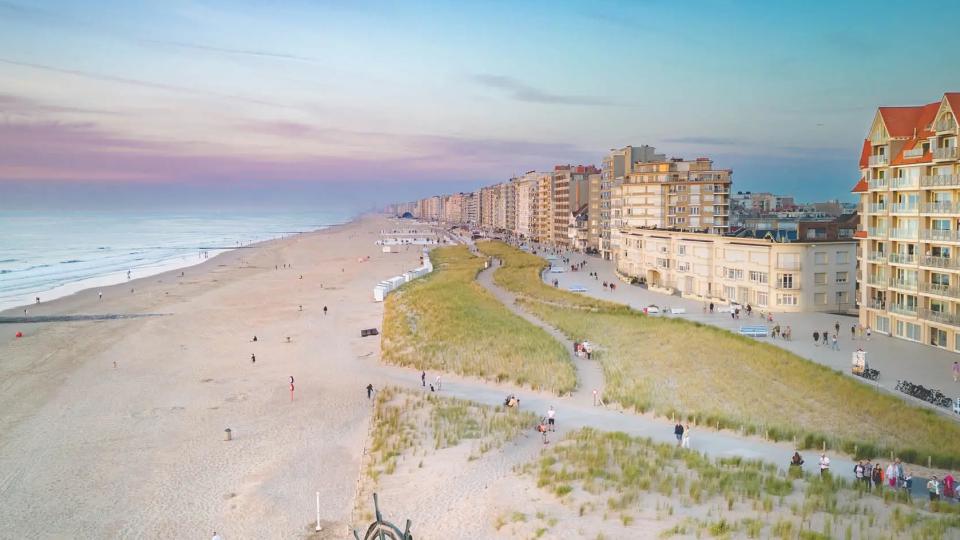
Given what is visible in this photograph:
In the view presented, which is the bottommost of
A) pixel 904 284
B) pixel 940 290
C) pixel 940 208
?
pixel 940 290

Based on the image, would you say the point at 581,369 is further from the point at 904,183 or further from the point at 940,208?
the point at 904,183

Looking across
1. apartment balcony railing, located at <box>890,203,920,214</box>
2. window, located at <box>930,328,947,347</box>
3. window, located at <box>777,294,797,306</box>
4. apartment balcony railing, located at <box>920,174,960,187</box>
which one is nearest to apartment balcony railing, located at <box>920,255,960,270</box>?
apartment balcony railing, located at <box>890,203,920,214</box>

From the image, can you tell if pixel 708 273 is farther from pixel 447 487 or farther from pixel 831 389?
pixel 447 487

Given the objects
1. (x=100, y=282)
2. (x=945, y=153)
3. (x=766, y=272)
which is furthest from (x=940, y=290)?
(x=100, y=282)

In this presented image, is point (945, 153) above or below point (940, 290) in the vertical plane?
above

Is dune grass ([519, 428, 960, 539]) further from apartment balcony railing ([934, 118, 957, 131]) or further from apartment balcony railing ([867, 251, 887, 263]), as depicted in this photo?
apartment balcony railing ([867, 251, 887, 263])

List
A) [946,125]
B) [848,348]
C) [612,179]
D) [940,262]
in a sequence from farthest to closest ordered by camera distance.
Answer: [612,179] < [848,348] < [940,262] < [946,125]

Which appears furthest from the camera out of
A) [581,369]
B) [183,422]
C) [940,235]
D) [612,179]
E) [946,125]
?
[612,179]
